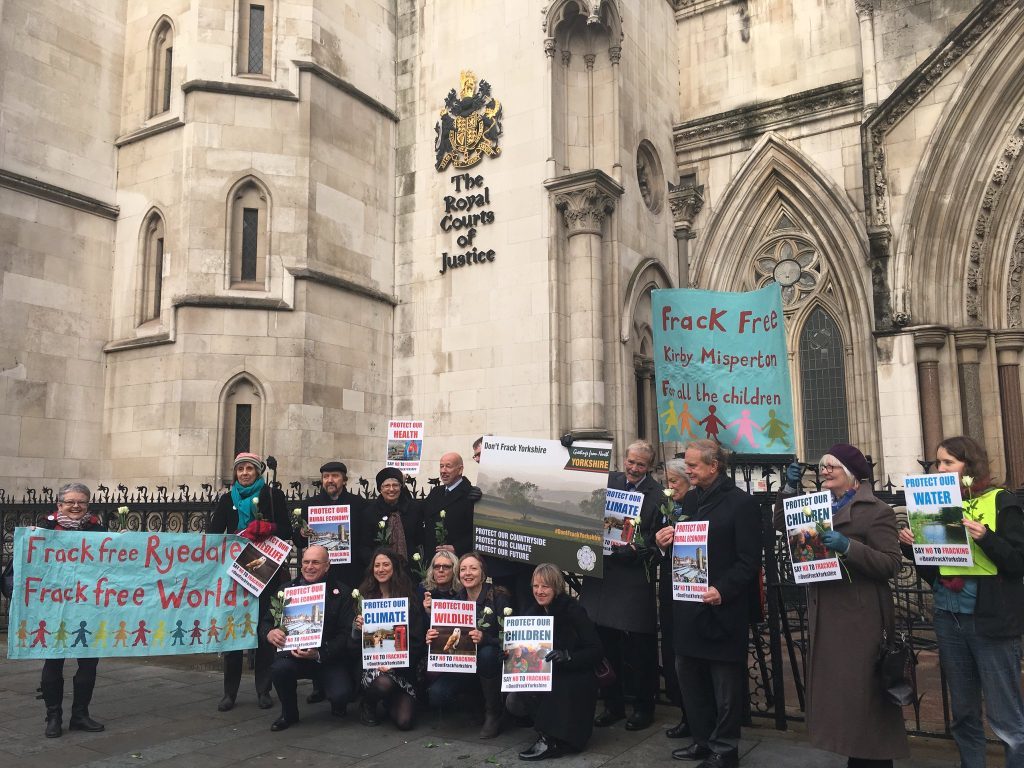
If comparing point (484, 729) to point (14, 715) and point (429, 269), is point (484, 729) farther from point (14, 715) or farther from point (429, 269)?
point (429, 269)

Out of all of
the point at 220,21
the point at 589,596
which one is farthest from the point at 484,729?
the point at 220,21

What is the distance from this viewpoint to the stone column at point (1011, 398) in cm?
1390

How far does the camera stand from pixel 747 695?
6281mm

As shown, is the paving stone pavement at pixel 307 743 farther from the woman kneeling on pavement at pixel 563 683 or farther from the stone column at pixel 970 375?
the stone column at pixel 970 375

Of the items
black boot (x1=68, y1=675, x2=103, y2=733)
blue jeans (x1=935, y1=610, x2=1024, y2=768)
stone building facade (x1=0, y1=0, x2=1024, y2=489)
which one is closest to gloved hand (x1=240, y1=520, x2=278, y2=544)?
black boot (x1=68, y1=675, x2=103, y2=733)

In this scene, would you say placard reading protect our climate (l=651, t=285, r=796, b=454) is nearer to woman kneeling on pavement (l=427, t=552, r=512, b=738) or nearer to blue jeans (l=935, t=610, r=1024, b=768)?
woman kneeling on pavement (l=427, t=552, r=512, b=738)

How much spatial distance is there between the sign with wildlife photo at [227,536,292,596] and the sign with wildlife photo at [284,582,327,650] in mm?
698

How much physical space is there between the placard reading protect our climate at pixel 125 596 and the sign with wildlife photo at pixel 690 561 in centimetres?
395

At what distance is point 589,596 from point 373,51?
13.7 meters

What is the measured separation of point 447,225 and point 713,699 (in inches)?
461

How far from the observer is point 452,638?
643cm

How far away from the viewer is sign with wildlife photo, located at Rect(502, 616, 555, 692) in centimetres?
598

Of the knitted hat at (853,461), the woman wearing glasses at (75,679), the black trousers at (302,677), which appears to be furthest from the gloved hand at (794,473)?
the woman wearing glasses at (75,679)

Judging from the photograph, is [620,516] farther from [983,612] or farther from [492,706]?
[983,612]
